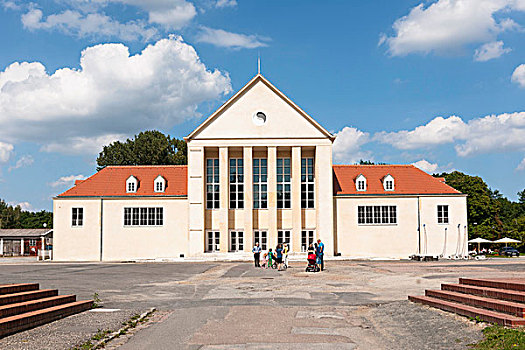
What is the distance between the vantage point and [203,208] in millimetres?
44375

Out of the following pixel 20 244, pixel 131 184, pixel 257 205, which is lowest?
pixel 20 244

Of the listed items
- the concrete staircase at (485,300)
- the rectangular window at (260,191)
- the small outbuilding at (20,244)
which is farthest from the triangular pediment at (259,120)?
the small outbuilding at (20,244)

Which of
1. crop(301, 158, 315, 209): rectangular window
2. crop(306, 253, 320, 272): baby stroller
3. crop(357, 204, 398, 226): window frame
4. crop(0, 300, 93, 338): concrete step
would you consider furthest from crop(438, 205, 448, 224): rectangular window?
crop(0, 300, 93, 338): concrete step

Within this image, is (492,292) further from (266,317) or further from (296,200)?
(296,200)

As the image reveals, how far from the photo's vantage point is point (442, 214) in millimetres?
46062

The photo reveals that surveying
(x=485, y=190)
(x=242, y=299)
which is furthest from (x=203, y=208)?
(x=485, y=190)

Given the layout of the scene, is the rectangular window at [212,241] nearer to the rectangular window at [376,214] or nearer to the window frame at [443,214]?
the rectangular window at [376,214]

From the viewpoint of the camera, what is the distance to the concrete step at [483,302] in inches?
424

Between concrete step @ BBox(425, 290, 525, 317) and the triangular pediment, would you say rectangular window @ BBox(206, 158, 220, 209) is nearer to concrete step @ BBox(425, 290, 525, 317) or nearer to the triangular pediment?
the triangular pediment

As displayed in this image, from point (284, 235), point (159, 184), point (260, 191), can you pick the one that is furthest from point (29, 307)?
point (159, 184)

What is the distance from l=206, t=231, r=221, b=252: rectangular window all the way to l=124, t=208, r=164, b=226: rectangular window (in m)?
4.41

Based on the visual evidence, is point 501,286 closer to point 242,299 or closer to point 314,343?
point 314,343

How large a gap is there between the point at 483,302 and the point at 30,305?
34.9 ft

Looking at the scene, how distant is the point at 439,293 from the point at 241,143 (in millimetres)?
30997
